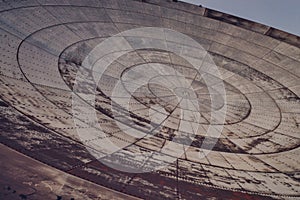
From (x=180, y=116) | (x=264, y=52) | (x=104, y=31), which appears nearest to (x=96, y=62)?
(x=104, y=31)

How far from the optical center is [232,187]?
579 cm

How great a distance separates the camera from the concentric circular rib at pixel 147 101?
16.9 ft

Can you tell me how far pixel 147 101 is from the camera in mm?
9086

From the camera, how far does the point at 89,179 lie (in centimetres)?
440

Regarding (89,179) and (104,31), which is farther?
(104,31)

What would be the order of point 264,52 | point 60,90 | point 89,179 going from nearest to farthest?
point 89,179 < point 60,90 < point 264,52

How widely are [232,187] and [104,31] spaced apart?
28.0 feet

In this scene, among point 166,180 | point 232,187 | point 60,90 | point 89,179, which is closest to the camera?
point 89,179

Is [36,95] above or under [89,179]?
above

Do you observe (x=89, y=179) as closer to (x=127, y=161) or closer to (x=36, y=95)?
(x=127, y=161)

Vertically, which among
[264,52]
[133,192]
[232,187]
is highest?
[264,52]

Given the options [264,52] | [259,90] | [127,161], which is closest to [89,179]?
[127,161]

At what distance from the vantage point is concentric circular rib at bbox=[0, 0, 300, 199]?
5141 millimetres

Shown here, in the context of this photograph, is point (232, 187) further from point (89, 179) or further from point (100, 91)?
point (100, 91)
